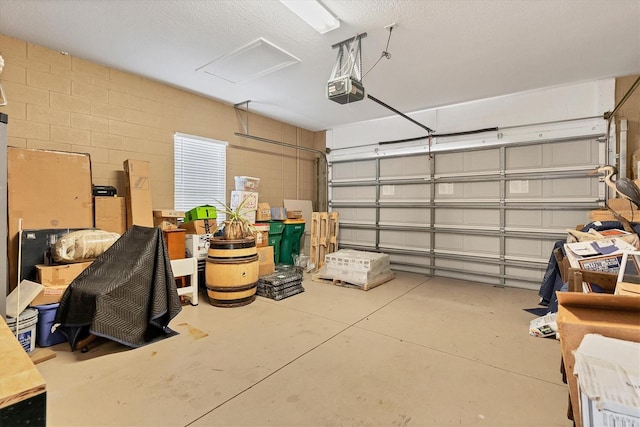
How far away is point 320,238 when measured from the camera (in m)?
6.17

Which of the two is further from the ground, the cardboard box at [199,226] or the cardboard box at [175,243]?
the cardboard box at [199,226]

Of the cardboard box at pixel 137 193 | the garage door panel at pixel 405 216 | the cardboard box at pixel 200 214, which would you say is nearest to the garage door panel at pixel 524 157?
the garage door panel at pixel 405 216

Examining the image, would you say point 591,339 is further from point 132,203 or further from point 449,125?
point 449,125

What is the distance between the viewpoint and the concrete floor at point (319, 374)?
1808 millimetres

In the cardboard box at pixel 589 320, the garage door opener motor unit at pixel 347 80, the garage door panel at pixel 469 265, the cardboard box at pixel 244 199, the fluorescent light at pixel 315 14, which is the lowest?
the garage door panel at pixel 469 265

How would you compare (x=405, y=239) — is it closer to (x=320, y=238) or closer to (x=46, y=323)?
(x=320, y=238)

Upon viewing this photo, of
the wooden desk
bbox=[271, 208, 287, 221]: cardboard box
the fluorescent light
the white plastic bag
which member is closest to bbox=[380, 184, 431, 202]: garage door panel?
bbox=[271, 208, 287, 221]: cardboard box

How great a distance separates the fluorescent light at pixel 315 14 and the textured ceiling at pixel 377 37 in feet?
0.30

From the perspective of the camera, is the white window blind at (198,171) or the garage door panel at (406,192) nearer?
the white window blind at (198,171)

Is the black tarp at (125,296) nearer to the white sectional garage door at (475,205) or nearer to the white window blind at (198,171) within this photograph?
the white window blind at (198,171)

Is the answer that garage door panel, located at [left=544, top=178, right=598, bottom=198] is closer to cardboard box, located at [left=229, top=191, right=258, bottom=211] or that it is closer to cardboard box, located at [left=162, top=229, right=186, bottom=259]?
cardboard box, located at [left=229, top=191, right=258, bottom=211]

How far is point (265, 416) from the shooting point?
70.7 inches

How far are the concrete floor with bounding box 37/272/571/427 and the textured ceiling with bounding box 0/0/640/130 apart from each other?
10.2 feet

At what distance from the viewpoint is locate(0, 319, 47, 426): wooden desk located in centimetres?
69
